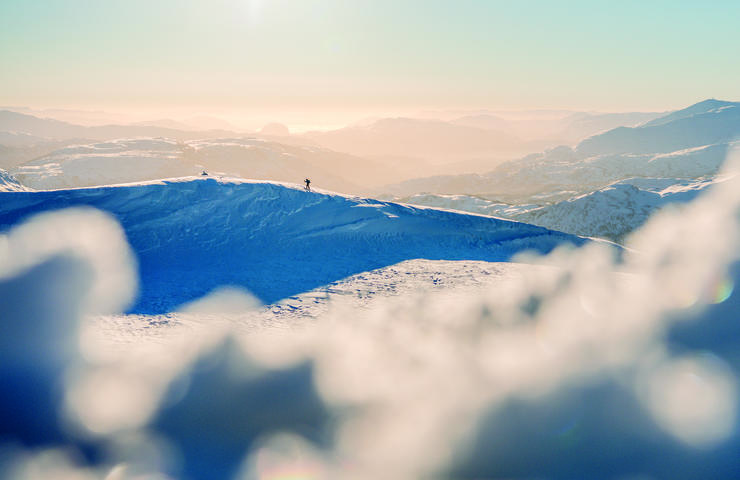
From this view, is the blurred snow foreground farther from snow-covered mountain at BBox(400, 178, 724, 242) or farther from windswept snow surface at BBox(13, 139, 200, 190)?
windswept snow surface at BBox(13, 139, 200, 190)

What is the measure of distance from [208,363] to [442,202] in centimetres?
10629

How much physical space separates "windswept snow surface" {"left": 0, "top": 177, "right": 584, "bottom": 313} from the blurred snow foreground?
3.55 m

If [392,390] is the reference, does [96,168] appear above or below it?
above

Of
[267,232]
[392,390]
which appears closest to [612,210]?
[267,232]

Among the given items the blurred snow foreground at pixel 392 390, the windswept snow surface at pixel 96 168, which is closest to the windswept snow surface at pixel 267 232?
the blurred snow foreground at pixel 392 390

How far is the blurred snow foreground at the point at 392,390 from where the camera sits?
32.0 feet

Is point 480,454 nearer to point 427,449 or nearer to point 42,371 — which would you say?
point 427,449

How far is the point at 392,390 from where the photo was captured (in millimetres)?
11867

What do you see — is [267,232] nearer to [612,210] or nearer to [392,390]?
[392,390]

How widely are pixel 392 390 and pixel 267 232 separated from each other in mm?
14585

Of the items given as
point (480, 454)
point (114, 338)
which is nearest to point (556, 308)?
point (480, 454)

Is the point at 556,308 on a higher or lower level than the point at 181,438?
higher

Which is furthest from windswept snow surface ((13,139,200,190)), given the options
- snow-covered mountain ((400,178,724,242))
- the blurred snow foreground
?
the blurred snow foreground

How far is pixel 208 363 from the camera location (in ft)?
41.9
